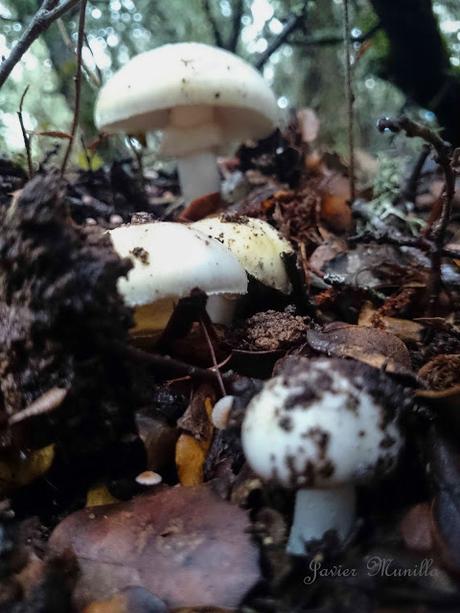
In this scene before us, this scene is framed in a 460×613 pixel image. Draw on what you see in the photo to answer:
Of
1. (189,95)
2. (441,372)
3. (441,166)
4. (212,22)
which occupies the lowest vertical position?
(441,372)

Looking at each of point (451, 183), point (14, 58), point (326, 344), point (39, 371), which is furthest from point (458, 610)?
point (14, 58)

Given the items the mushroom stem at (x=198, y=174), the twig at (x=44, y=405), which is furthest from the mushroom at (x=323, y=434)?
the mushroom stem at (x=198, y=174)

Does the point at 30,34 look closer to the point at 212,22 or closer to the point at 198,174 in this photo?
the point at 198,174

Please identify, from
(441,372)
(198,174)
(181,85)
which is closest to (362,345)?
(441,372)

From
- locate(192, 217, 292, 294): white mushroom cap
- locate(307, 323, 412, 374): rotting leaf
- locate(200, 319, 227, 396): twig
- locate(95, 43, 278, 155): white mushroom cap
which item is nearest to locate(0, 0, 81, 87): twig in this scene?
locate(95, 43, 278, 155): white mushroom cap

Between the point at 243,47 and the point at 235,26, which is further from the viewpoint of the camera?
the point at 243,47

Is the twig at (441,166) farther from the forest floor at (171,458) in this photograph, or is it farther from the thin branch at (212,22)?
the thin branch at (212,22)

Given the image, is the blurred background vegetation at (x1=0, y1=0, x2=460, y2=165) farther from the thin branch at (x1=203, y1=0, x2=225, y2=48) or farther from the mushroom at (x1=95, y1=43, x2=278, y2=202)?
the mushroom at (x1=95, y1=43, x2=278, y2=202)
